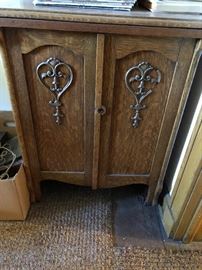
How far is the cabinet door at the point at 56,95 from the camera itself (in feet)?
2.79

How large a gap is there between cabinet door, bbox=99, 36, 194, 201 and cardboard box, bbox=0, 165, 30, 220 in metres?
0.39

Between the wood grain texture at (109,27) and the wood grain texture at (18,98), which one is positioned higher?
the wood grain texture at (109,27)

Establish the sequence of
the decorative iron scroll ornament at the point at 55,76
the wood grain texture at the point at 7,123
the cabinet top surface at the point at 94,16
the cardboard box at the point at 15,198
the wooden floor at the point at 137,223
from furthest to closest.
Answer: the wood grain texture at the point at 7,123 < the wooden floor at the point at 137,223 < the cardboard box at the point at 15,198 < the decorative iron scroll ornament at the point at 55,76 < the cabinet top surface at the point at 94,16

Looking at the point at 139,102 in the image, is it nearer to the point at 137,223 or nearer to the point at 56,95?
the point at 56,95

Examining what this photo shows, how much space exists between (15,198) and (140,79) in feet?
2.60

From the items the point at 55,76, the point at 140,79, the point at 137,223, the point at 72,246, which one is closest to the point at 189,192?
the point at 137,223

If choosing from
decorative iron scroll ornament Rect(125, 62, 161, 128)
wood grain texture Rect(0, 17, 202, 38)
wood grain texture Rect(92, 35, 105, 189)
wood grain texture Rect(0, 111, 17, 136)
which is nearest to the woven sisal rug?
wood grain texture Rect(92, 35, 105, 189)

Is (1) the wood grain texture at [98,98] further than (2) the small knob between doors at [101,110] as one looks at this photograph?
No

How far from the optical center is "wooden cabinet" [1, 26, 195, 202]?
860 millimetres

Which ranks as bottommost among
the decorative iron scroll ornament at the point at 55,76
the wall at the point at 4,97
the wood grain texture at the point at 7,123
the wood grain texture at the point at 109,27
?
the wood grain texture at the point at 7,123

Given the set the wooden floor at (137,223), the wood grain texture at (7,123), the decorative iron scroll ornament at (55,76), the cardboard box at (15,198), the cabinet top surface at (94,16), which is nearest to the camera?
the cabinet top surface at (94,16)

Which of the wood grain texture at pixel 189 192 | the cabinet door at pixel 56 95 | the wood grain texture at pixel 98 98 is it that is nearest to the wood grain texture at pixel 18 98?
the cabinet door at pixel 56 95

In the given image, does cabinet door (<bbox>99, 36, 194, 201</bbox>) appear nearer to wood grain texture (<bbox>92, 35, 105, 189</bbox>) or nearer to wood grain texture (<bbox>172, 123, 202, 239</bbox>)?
wood grain texture (<bbox>92, 35, 105, 189</bbox>)

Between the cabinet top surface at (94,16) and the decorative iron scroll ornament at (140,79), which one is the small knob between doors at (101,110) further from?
the cabinet top surface at (94,16)
